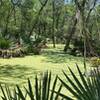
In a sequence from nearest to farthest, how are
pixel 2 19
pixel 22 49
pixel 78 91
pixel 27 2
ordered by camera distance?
pixel 78 91
pixel 22 49
pixel 27 2
pixel 2 19

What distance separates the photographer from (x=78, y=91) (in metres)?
1.94

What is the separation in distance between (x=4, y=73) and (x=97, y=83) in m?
9.15

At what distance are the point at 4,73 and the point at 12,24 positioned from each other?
89.2ft

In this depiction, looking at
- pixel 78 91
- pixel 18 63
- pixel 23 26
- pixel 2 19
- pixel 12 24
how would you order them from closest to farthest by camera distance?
1. pixel 78 91
2. pixel 18 63
3. pixel 2 19
4. pixel 12 24
5. pixel 23 26

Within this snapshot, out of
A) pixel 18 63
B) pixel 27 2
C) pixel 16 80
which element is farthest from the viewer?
pixel 27 2

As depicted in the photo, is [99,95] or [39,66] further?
[39,66]

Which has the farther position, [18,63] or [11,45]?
[11,45]

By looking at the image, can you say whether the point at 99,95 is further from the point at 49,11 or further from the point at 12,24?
the point at 49,11

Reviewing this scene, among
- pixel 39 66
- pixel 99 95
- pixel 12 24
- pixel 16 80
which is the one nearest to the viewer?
pixel 99 95

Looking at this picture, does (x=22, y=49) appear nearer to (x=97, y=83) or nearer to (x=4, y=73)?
(x=4, y=73)

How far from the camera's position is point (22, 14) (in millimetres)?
39969

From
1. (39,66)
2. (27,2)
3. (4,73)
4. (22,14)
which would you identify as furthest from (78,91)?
(22,14)

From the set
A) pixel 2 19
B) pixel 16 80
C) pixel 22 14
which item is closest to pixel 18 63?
pixel 16 80

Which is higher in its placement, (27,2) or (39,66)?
(27,2)
